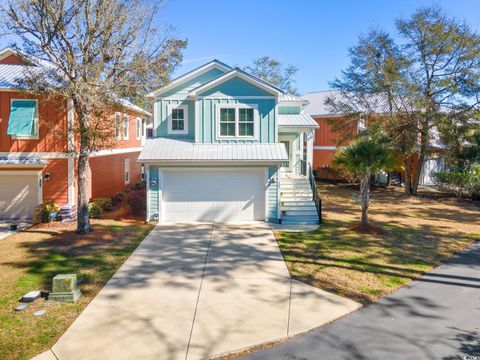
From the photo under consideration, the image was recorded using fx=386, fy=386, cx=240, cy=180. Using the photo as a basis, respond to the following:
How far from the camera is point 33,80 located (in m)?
13.3

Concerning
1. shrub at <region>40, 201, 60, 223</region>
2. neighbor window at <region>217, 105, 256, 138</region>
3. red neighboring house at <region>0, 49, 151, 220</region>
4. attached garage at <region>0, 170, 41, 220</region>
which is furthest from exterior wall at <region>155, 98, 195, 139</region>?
attached garage at <region>0, 170, 41, 220</region>

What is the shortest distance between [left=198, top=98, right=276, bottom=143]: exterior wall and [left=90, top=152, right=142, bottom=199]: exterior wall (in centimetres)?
635

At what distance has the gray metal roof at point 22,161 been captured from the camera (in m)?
16.4

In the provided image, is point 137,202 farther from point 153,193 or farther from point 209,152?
point 209,152

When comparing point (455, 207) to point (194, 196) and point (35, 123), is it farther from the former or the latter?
point (35, 123)

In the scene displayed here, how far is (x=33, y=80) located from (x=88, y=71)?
6.18 ft

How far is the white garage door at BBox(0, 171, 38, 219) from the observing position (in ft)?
56.0

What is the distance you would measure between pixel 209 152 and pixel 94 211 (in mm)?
6060

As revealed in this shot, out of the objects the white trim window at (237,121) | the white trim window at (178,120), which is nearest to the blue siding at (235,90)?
the white trim window at (237,121)

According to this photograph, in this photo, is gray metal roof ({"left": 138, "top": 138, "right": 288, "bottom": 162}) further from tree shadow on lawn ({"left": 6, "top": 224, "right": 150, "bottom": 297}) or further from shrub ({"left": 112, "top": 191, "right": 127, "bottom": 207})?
shrub ({"left": 112, "top": 191, "right": 127, "bottom": 207})

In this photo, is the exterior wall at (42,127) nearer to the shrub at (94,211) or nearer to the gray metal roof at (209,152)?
the shrub at (94,211)

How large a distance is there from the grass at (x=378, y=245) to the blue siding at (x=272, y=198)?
2.10m

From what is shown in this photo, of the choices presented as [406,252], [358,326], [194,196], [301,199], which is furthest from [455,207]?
[358,326]

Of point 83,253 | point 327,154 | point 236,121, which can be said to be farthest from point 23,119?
point 327,154
